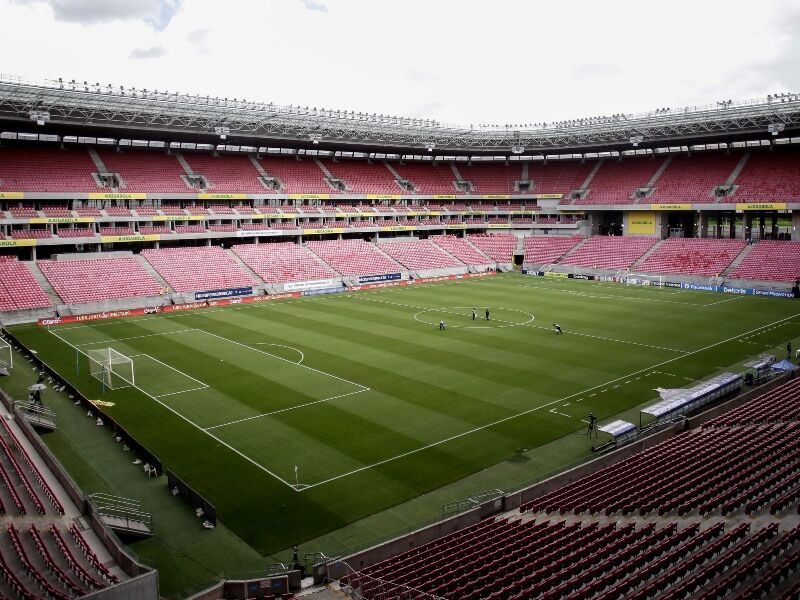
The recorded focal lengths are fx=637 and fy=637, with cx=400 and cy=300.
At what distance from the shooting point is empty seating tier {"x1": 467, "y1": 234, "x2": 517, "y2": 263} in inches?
3231

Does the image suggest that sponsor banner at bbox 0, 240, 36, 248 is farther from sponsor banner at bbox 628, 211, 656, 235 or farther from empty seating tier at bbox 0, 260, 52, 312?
sponsor banner at bbox 628, 211, 656, 235

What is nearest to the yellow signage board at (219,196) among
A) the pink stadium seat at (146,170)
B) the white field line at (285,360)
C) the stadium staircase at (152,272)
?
the pink stadium seat at (146,170)

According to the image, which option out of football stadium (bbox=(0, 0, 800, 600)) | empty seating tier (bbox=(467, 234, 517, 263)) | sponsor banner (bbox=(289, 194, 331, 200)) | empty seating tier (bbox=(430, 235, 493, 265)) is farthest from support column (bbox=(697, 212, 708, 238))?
sponsor banner (bbox=(289, 194, 331, 200))

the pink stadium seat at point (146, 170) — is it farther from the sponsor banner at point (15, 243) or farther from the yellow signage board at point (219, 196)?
the sponsor banner at point (15, 243)

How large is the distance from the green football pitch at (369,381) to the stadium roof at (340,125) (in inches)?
775

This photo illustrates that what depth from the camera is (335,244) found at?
74.7 metres

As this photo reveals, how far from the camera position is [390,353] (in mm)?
38125

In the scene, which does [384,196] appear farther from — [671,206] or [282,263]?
[671,206]

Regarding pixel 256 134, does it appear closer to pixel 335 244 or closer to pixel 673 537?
pixel 335 244

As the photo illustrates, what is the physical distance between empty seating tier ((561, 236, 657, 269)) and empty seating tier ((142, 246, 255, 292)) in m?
38.9

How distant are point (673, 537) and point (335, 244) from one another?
6207 centimetres

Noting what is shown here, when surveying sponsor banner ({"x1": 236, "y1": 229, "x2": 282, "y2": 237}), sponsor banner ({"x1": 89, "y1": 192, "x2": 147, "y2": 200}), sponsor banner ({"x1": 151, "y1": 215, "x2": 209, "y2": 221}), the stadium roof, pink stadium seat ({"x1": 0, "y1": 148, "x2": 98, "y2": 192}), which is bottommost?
sponsor banner ({"x1": 236, "y1": 229, "x2": 282, "y2": 237})

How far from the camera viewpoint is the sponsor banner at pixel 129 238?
60.1 meters

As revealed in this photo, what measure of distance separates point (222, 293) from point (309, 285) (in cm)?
892
